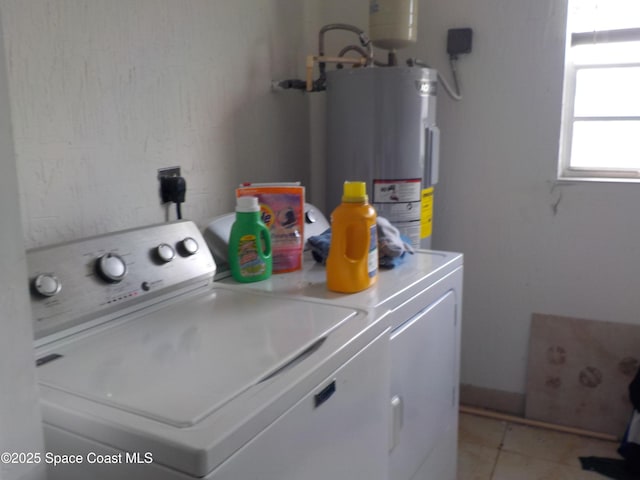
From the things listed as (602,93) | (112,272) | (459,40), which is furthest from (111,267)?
(602,93)

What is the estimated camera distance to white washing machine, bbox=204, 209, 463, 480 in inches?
55.0

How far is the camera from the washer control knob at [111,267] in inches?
48.1

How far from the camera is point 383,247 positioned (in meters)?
1.65

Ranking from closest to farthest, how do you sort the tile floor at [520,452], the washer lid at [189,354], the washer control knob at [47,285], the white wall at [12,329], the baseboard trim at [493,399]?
the white wall at [12,329]
the washer lid at [189,354]
the washer control knob at [47,285]
the tile floor at [520,452]
the baseboard trim at [493,399]

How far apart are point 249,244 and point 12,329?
2.64ft

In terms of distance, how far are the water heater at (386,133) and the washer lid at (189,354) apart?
874 millimetres

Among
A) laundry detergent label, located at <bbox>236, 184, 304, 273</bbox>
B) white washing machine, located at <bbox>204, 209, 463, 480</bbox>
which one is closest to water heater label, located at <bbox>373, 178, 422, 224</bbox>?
white washing machine, located at <bbox>204, 209, 463, 480</bbox>

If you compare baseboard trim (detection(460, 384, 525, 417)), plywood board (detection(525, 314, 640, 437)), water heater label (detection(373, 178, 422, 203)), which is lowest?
baseboard trim (detection(460, 384, 525, 417))

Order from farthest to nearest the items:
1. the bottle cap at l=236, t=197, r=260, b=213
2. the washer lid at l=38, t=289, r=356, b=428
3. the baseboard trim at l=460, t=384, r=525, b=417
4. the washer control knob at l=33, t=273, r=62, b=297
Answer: the baseboard trim at l=460, t=384, r=525, b=417 → the bottle cap at l=236, t=197, r=260, b=213 → the washer control knob at l=33, t=273, r=62, b=297 → the washer lid at l=38, t=289, r=356, b=428

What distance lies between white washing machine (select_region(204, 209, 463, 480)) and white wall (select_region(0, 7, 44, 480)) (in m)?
0.69

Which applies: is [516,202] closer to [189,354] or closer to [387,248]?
[387,248]

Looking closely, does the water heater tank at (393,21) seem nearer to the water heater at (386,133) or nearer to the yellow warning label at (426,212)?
the water heater at (386,133)

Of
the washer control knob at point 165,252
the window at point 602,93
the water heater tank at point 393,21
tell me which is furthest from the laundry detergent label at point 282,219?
the window at point 602,93

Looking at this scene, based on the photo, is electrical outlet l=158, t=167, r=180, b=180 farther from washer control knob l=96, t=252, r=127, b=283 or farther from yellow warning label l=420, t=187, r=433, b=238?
yellow warning label l=420, t=187, r=433, b=238
